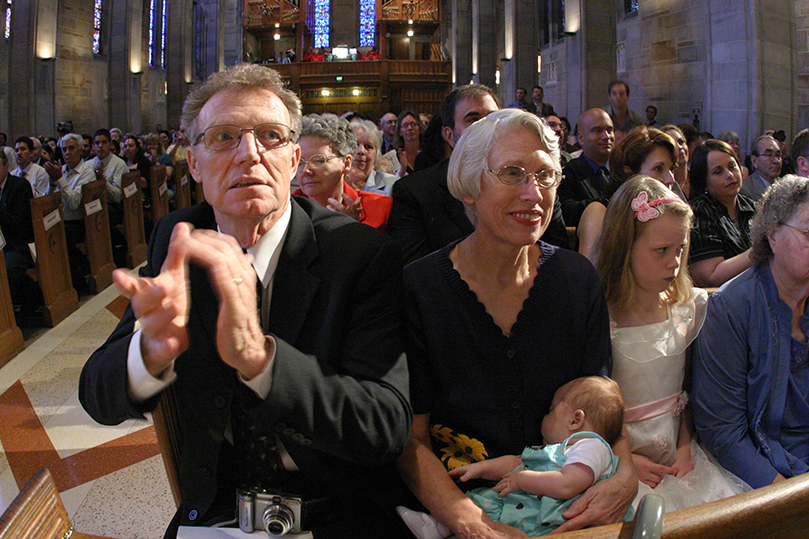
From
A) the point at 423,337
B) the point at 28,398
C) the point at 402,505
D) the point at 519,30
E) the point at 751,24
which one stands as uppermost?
the point at 519,30

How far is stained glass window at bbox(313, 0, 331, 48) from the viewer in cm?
3008

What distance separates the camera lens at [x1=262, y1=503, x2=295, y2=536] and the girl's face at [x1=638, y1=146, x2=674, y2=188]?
8.19ft

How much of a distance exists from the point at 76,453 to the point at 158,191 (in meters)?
4.88

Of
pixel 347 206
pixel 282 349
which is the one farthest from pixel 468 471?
pixel 347 206

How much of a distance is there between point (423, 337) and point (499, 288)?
0.26m

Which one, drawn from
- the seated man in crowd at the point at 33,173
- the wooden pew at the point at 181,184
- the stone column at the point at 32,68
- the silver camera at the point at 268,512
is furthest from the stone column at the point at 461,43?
the silver camera at the point at 268,512

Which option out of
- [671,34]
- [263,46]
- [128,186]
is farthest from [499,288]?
[263,46]

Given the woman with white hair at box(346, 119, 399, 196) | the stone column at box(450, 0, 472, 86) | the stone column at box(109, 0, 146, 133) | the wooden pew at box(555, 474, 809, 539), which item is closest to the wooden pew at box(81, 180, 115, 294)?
the woman with white hair at box(346, 119, 399, 196)

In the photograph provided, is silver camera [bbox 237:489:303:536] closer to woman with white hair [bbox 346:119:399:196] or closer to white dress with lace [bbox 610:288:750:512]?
white dress with lace [bbox 610:288:750:512]

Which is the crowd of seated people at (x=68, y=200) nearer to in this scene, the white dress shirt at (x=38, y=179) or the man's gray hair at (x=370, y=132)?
the white dress shirt at (x=38, y=179)

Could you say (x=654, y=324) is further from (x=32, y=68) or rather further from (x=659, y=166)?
(x=32, y=68)

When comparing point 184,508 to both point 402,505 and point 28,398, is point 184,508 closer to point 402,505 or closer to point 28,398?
point 402,505

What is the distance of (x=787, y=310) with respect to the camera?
196cm

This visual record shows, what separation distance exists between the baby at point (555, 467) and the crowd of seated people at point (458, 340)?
0.5 inches
